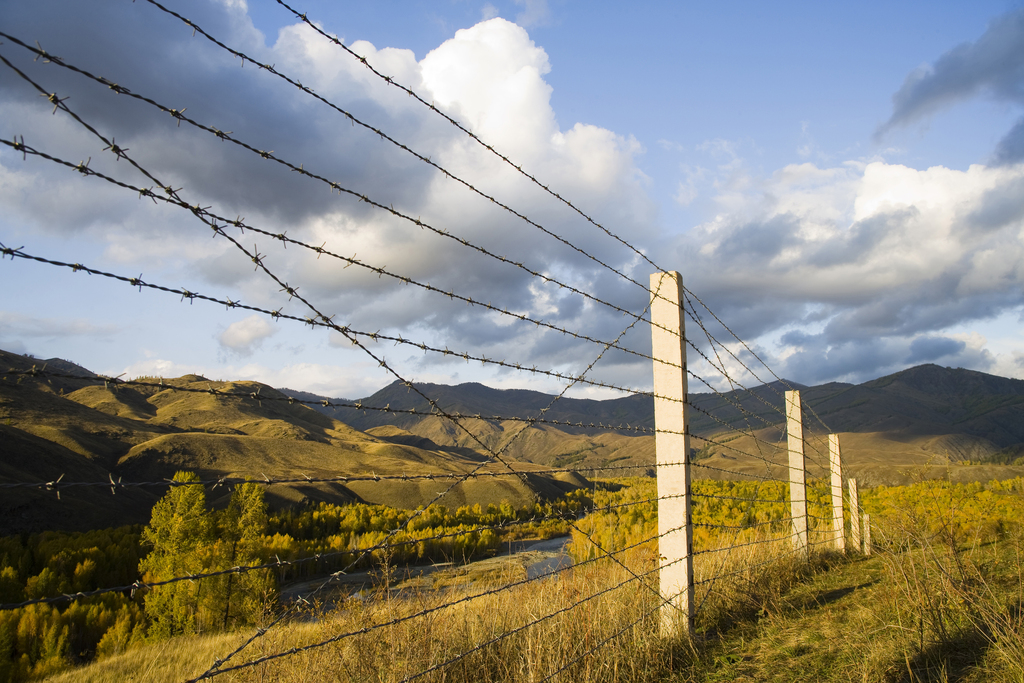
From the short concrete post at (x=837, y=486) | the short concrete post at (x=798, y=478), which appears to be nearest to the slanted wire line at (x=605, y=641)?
the short concrete post at (x=798, y=478)

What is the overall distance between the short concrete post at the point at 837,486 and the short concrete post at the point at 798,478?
4.77ft

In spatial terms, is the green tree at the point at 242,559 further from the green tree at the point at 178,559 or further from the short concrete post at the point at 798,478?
the short concrete post at the point at 798,478

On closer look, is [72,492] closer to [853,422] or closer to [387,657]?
[387,657]

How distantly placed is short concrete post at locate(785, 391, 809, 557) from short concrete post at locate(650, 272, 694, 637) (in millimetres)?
3735

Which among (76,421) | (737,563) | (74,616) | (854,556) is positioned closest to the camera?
(737,563)

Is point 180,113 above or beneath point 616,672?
above

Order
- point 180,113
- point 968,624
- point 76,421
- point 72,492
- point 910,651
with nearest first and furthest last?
point 180,113 < point 910,651 < point 968,624 < point 72,492 < point 76,421

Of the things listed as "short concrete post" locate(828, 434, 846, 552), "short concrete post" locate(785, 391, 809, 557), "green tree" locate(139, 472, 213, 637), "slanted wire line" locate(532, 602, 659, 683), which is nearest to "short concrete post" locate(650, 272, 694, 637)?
"slanted wire line" locate(532, 602, 659, 683)

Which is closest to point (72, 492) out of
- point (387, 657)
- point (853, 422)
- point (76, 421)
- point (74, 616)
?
point (74, 616)

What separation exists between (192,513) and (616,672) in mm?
8969

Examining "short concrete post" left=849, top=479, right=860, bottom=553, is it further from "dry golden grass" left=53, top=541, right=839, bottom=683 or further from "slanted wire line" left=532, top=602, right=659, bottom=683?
"slanted wire line" left=532, top=602, right=659, bottom=683

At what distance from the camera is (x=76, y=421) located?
36094 millimetres

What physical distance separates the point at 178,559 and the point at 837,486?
1127 centimetres

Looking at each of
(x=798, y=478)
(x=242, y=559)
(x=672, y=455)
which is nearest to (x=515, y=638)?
(x=672, y=455)
